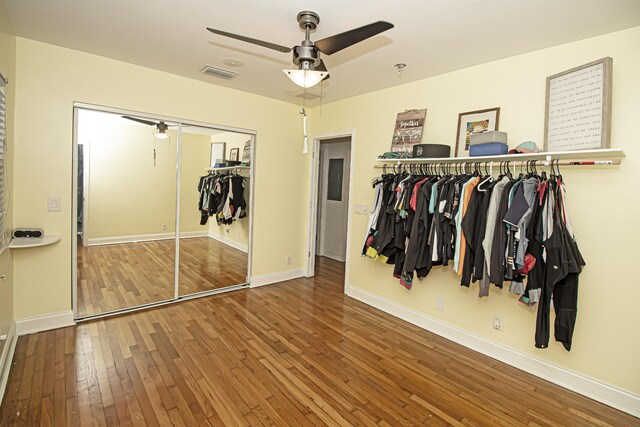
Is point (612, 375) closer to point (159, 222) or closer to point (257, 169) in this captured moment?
point (257, 169)

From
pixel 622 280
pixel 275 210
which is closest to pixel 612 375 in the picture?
pixel 622 280

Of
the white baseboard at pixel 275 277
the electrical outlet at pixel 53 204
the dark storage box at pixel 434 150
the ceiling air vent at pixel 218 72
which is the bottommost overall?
the white baseboard at pixel 275 277

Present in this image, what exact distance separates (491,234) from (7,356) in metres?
3.93

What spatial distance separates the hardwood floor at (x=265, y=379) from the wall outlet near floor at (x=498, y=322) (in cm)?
30

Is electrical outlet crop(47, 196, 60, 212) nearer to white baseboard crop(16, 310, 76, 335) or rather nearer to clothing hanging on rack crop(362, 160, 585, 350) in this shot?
white baseboard crop(16, 310, 76, 335)

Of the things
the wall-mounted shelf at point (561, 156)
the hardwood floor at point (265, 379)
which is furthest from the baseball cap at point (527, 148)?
the hardwood floor at point (265, 379)

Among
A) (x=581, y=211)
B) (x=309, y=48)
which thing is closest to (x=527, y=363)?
(x=581, y=211)

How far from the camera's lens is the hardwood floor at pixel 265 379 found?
2055mm

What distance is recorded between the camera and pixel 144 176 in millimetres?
3699

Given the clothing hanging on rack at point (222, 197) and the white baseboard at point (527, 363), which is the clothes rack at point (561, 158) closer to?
the white baseboard at point (527, 363)

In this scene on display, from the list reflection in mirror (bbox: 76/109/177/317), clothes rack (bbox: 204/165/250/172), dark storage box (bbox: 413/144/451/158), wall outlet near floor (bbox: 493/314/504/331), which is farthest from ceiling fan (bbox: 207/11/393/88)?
wall outlet near floor (bbox: 493/314/504/331)

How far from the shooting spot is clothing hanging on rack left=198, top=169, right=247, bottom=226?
403 centimetres

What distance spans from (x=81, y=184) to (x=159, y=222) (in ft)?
2.84

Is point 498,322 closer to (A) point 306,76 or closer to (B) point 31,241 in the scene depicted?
(A) point 306,76
